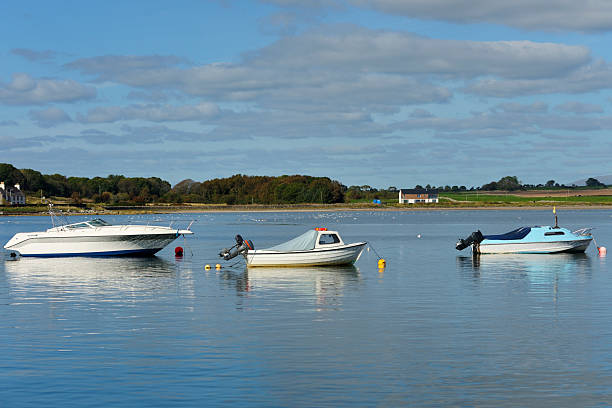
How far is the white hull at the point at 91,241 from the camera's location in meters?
56.4

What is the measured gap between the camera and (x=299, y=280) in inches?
1572

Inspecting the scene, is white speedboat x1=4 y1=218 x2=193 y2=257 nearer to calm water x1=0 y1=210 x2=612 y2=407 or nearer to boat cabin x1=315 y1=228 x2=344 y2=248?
calm water x1=0 y1=210 x2=612 y2=407

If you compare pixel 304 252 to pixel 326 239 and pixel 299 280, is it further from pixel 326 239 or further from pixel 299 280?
pixel 299 280

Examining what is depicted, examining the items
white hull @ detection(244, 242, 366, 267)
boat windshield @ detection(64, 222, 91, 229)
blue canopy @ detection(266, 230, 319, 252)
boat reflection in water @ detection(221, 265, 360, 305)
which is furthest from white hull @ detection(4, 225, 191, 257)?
blue canopy @ detection(266, 230, 319, 252)

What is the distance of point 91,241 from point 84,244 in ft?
2.06

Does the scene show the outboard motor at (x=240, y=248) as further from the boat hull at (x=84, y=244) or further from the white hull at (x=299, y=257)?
the boat hull at (x=84, y=244)

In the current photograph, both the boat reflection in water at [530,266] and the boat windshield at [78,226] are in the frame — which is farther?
the boat windshield at [78,226]

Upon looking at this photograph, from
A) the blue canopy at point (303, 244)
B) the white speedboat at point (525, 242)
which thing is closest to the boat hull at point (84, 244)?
the blue canopy at point (303, 244)

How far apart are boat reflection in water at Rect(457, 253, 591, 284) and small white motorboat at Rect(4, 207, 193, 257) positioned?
878 inches

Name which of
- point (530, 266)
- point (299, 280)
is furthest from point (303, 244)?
point (530, 266)

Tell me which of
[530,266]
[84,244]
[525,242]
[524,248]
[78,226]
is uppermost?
[78,226]

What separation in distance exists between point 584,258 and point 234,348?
1628 inches

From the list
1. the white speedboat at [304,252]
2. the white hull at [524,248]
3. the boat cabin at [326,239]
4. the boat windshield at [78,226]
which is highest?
the boat windshield at [78,226]

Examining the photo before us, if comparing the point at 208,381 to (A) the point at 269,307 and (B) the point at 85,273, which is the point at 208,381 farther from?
(B) the point at 85,273
